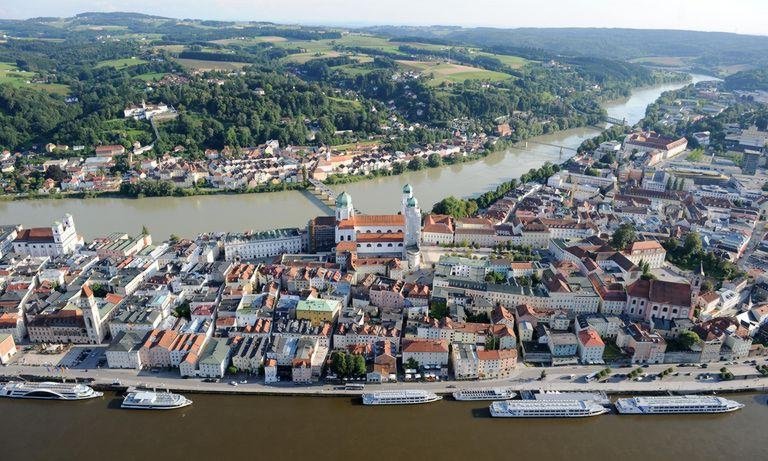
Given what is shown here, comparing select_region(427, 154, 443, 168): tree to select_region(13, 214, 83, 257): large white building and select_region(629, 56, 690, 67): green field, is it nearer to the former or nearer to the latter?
select_region(13, 214, 83, 257): large white building

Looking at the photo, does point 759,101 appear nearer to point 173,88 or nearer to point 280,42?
point 173,88

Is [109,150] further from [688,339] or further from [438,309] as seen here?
[688,339]

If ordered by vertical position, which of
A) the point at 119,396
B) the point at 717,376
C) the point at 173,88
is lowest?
the point at 119,396

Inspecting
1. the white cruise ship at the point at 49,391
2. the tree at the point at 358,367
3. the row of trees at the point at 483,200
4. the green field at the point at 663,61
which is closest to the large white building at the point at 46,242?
the white cruise ship at the point at 49,391

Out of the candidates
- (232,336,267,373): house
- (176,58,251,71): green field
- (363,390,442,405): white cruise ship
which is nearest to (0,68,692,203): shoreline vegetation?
(363,390,442,405): white cruise ship

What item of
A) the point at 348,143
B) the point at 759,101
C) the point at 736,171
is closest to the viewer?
the point at 736,171

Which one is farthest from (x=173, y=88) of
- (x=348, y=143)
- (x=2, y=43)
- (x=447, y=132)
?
(x=2, y=43)
